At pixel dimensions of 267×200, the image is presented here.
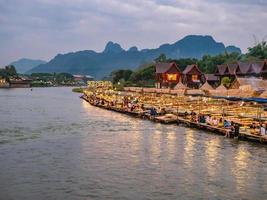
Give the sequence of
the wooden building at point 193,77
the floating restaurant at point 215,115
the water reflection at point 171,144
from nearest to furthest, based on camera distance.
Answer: the water reflection at point 171,144 → the floating restaurant at point 215,115 → the wooden building at point 193,77

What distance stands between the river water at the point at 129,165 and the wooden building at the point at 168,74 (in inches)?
3269

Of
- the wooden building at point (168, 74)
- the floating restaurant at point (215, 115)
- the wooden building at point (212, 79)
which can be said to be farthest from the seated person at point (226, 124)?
the wooden building at point (168, 74)

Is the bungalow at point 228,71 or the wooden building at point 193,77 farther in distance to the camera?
the wooden building at point 193,77

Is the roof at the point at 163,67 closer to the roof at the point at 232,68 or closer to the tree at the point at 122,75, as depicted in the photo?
the roof at the point at 232,68

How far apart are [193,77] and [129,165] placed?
104657 millimetres

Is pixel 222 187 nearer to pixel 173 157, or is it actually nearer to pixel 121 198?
pixel 121 198

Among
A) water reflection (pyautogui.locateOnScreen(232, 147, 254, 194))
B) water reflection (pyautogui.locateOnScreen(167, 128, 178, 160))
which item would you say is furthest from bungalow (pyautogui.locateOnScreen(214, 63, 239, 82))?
water reflection (pyautogui.locateOnScreen(232, 147, 254, 194))

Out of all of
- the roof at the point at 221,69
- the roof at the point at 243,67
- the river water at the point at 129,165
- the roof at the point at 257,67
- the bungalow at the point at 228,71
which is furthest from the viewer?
the roof at the point at 221,69

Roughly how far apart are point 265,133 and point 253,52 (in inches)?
3933

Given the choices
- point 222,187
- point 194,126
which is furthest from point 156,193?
point 194,126

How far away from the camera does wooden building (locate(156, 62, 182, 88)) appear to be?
138 m

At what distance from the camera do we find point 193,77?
13712 cm

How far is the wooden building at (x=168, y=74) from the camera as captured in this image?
138 meters

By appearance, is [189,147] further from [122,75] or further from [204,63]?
[122,75]
